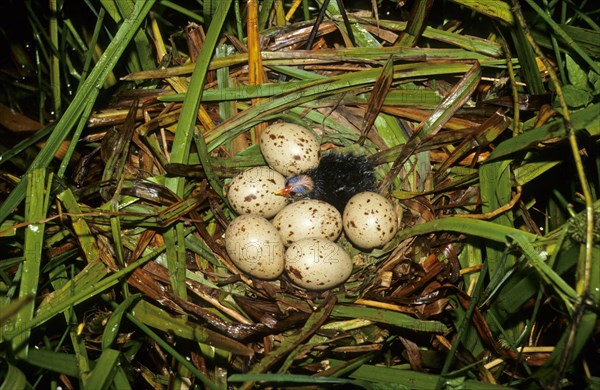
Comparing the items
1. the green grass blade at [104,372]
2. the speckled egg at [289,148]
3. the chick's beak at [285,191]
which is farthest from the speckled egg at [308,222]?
the green grass blade at [104,372]

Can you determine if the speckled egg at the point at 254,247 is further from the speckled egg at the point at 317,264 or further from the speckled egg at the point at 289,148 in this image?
the speckled egg at the point at 289,148

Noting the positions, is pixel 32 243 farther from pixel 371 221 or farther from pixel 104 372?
pixel 371 221

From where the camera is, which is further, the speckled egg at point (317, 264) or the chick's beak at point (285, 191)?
the chick's beak at point (285, 191)

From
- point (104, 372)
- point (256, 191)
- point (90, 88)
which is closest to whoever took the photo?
point (104, 372)

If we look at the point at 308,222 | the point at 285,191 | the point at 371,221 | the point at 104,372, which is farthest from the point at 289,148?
the point at 104,372

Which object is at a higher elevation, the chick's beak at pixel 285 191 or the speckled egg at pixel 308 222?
the chick's beak at pixel 285 191

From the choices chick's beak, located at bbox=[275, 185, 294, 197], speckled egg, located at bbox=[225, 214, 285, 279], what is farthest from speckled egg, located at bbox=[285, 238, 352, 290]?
chick's beak, located at bbox=[275, 185, 294, 197]
